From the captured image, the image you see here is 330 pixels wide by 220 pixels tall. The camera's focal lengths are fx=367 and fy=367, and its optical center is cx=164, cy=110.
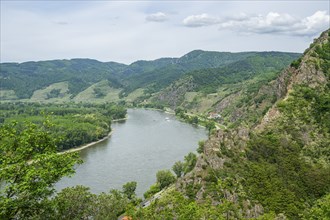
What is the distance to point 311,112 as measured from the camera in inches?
2596

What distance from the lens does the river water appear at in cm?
7838

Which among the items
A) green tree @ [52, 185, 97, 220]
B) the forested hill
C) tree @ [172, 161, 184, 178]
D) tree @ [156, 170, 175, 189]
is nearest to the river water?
tree @ [156, 170, 175, 189]

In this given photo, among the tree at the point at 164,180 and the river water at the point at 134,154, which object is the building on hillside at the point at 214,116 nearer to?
the river water at the point at 134,154

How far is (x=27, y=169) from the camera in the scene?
646 inches

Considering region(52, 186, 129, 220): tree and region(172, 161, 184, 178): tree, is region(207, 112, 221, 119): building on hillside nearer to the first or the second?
region(172, 161, 184, 178): tree

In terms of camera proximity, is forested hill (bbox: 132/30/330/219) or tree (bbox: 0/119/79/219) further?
forested hill (bbox: 132/30/330/219)

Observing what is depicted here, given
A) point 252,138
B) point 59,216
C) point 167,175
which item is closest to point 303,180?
point 252,138

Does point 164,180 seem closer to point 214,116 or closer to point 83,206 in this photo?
point 83,206

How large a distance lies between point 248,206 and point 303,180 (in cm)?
1370

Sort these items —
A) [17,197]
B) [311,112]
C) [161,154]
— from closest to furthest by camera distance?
[17,197] < [311,112] < [161,154]

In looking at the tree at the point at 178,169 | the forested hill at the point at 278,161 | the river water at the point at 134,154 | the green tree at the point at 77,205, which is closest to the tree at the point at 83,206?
the green tree at the point at 77,205

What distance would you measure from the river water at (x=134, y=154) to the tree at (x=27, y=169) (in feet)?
175

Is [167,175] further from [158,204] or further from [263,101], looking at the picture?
[263,101]

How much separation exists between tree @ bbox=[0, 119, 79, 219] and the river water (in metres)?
53.2
